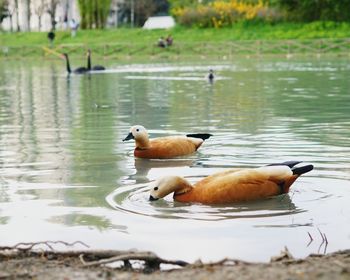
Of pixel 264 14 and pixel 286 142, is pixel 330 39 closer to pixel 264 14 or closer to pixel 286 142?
pixel 264 14

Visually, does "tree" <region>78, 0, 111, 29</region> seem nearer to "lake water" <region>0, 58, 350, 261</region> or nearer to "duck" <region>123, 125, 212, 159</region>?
"lake water" <region>0, 58, 350, 261</region>

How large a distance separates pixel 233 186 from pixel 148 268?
263cm

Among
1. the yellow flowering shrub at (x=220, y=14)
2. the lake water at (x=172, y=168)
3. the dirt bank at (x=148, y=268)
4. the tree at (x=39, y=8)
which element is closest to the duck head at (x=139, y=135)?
the lake water at (x=172, y=168)

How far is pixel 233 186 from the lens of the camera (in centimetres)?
850

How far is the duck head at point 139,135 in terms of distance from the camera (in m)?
11.9

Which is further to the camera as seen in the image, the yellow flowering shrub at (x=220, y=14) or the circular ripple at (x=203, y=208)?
the yellow flowering shrub at (x=220, y=14)

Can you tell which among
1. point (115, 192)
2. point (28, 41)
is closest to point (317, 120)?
point (115, 192)

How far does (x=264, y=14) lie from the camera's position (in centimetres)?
6228

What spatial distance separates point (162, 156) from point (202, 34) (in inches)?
1960

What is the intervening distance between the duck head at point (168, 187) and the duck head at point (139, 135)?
333cm

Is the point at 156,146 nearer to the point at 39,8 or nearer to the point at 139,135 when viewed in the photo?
the point at 139,135

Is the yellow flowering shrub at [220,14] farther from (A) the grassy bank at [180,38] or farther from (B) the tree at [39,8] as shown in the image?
(B) the tree at [39,8]

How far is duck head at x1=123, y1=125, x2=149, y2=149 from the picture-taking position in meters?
11.9

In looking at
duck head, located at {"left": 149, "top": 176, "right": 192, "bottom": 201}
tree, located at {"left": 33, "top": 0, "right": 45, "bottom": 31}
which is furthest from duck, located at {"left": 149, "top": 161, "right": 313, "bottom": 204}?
tree, located at {"left": 33, "top": 0, "right": 45, "bottom": 31}
